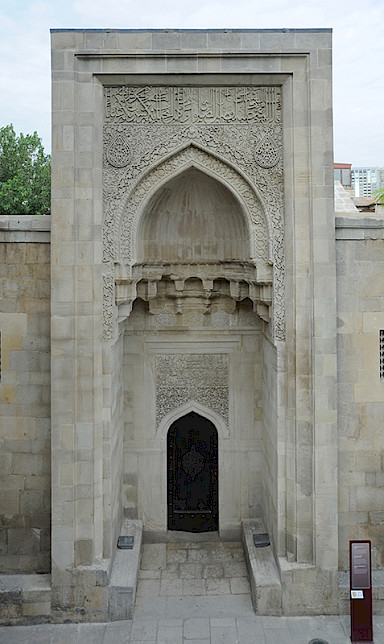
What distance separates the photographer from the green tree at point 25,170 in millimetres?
16453

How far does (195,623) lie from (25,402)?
11.3ft

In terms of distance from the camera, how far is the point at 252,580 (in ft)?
22.3

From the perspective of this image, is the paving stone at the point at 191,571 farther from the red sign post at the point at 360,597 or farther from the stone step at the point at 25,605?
the red sign post at the point at 360,597

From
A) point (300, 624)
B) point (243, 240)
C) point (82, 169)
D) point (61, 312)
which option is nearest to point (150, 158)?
point (82, 169)

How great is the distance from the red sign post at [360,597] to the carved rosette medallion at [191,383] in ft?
9.84

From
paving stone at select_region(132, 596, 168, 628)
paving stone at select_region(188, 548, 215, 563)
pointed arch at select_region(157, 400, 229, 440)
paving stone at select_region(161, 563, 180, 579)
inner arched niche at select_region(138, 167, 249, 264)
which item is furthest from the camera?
pointed arch at select_region(157, 400, 229, 440)

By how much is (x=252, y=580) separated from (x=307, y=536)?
981 mm

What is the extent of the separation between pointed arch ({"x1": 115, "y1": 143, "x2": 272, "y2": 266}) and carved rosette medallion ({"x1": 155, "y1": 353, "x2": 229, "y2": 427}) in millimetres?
2293

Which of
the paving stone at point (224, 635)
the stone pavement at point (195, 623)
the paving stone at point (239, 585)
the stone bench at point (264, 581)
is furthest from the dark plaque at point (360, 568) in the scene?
the paving stone at point (239, 585)

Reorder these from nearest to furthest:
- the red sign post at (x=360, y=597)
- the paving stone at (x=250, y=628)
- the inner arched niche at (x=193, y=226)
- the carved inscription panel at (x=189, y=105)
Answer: the red sign post at (x=360, y=597)
the paving stone at (x=250, y=628)
the carved inscription panel at (x=189, y=105)
the inner arched niche at (x=193, y=226)

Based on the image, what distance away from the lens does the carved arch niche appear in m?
6.70

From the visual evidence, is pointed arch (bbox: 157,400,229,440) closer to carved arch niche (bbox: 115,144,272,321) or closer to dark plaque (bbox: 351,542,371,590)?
carved arch niche (bbox: 115,144,272,321)

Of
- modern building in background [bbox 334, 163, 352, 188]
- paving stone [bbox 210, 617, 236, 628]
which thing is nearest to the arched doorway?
paving stone [bbox 210, 617, 236, 628]

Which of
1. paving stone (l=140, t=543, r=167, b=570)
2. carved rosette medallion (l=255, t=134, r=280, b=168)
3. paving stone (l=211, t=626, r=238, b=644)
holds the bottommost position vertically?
paving stone (l=211, t=626, r=238, b=644)
